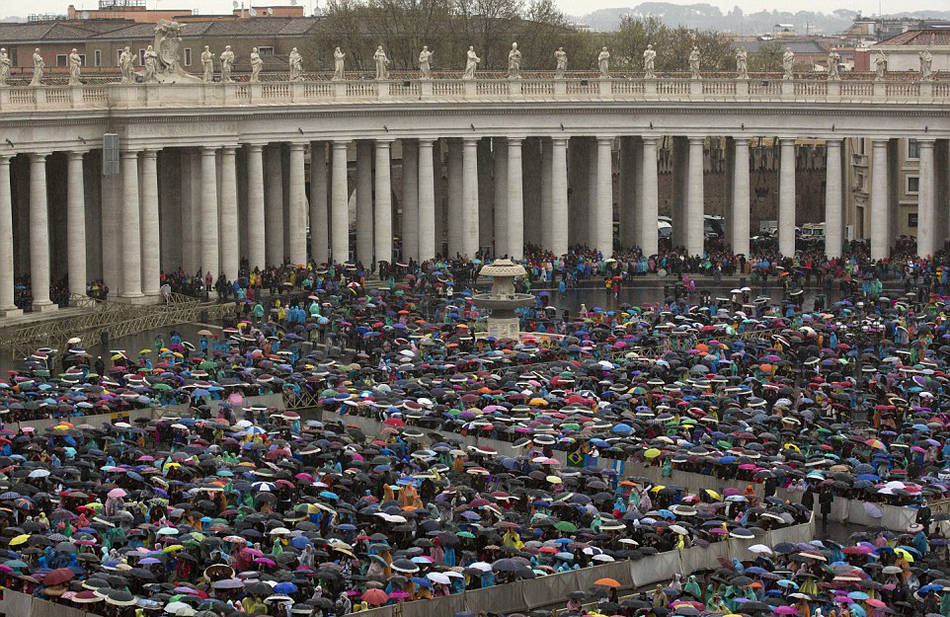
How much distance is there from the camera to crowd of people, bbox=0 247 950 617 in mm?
49000

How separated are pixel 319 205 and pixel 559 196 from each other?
41.5 ft

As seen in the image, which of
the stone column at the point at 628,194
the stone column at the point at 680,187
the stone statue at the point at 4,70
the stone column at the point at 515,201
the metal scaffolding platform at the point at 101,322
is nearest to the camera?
the metal scaffolding platform at the point at 101,322

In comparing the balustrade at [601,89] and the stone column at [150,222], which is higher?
the balustrade at [601,89]

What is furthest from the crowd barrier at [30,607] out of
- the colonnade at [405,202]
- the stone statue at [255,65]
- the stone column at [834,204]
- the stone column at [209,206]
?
the stone column at [834,204]

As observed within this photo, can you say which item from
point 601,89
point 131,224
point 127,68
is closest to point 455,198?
point 601,89

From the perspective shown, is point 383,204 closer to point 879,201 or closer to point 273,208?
point 273,208

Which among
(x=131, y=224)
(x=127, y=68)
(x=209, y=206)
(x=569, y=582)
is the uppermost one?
(x=127, y=68)

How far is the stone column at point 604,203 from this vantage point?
112 m

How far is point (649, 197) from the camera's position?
112938 millimetres

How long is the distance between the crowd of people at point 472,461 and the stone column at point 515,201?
2404cm

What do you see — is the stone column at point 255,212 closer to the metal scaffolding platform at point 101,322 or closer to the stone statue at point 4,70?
the metal scaffolding platform at point 101,322

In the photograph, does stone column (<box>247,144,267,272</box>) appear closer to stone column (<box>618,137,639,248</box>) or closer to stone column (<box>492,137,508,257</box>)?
stone column (<box>492,137,508,257</box>)

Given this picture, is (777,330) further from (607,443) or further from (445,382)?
(607,443)

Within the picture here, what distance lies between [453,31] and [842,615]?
334ft
